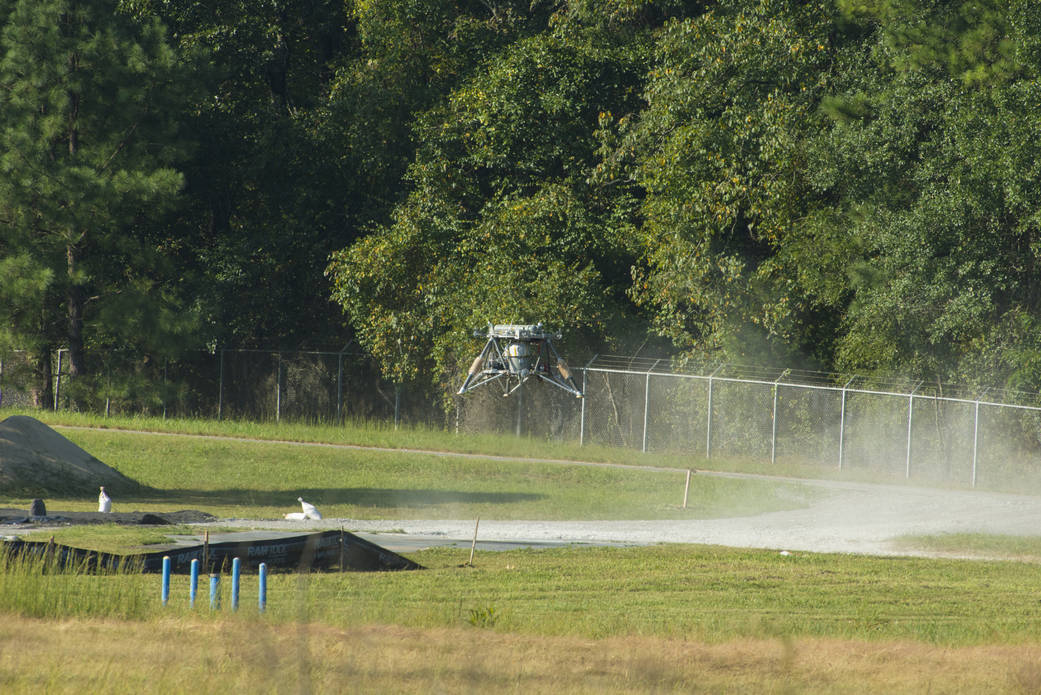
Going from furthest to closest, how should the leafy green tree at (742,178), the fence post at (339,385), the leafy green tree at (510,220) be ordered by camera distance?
the fence post at (339,385) → the leafy green tree at (510,220) → the leafy green tree at (742,178)

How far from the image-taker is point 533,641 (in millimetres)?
10711

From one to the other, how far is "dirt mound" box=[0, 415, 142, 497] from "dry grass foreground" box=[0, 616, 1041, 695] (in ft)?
55.7

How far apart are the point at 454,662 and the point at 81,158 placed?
120 feet

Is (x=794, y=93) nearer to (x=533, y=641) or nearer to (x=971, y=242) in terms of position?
(x=971, y=242)

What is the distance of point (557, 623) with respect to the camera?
40.9 ft

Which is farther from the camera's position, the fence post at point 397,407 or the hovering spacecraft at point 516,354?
the fence post at point 397,407

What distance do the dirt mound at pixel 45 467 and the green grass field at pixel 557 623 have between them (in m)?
1.02

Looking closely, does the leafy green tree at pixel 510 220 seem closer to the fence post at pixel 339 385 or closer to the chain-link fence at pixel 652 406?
the fence post at pixel 339 385

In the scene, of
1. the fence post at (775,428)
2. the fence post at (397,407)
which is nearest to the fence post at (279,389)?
the fence post at (397,407)

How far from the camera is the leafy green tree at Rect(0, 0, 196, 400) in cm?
4056

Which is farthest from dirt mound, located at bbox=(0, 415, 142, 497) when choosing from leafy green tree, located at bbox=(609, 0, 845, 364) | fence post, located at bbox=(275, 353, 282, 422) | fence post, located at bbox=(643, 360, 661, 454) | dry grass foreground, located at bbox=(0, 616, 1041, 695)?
leafy green tree, located at bbox=(609, 0, 845, 364)

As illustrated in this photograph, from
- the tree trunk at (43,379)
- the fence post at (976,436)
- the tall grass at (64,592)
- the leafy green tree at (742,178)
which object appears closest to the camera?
the tall grass at (64,592)

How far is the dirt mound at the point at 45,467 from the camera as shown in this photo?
2648 cm

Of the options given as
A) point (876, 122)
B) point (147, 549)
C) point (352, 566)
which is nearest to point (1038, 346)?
point (876, 122)
